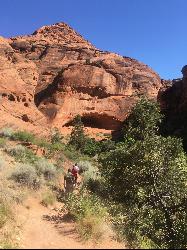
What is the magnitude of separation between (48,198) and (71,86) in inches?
1348

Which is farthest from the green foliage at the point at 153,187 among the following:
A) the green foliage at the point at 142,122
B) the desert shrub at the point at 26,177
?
the green foliage at the point at 142,122

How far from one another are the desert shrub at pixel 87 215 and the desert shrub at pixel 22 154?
6.42 metres

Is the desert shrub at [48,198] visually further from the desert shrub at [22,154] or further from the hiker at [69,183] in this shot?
the desert shrub at [22,154]

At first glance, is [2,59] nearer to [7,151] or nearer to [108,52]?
[108,52]

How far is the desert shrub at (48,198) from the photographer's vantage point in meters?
14.1

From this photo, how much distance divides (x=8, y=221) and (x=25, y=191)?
336cm

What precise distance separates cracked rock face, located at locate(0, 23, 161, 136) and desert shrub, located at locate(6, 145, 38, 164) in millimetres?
17957

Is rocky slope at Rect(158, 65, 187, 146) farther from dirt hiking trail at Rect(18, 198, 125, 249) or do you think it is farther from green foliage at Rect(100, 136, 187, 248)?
dirt hiking trail at Rect(18, 198, 125, 249)

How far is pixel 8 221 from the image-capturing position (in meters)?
10.9

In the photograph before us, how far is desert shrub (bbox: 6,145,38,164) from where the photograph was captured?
61.9ft

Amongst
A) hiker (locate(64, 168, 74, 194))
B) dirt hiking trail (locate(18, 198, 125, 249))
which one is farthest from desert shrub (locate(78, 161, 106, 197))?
dirt hiking trail (locate(18, 198, 125, 249))

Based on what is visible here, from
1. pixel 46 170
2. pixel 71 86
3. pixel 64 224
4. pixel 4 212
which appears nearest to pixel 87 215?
pixel 64 224

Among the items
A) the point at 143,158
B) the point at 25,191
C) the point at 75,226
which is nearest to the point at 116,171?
the point at 143,158

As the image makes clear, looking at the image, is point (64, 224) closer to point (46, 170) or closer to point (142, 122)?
point (46, 170)
